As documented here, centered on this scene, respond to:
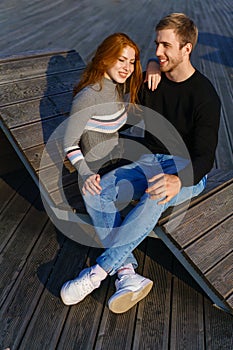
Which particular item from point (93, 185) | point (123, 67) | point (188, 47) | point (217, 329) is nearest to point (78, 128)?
point (93, 185)

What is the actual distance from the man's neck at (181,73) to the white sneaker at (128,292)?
1305 mm

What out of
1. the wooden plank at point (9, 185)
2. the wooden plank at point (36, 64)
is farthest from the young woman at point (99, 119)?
the wooden plank at point (9, 185)

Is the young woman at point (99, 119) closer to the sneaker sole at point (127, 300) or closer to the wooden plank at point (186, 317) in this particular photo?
the sneaker sole at point (127, 300)

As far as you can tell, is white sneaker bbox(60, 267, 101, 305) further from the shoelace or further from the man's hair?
the man's hair

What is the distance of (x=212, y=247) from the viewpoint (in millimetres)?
2340

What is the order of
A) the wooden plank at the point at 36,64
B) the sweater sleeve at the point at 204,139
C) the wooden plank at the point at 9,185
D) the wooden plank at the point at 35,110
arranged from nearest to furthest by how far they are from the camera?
the sweater sleeve at the point at 204,139
the wooden plank at the point at 35,110
the wooden plank at the point at 36,64
the wooden plank at the point at 9,185

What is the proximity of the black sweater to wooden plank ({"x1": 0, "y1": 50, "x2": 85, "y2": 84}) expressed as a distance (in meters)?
1.05

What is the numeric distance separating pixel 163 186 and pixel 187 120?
22.9 inches

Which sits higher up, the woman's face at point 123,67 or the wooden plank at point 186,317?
the woman's face at point 123,67

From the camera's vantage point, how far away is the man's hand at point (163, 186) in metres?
2.12

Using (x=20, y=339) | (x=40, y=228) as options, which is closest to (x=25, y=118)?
(x=40, y=228)

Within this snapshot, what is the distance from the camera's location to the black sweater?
2.32 meters

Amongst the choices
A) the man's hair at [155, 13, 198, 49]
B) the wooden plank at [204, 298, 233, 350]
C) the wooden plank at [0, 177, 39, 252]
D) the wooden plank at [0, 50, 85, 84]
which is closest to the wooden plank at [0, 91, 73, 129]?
the wooden plank at [0, 50, 85, 84]

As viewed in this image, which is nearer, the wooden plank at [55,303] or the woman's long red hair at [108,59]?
the wooden plank at [55,303]
